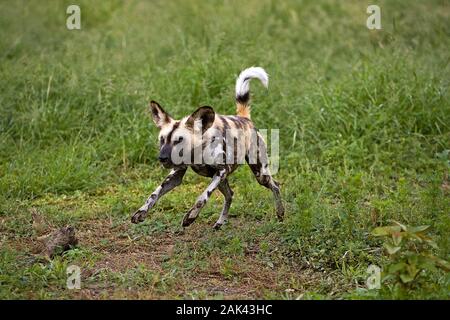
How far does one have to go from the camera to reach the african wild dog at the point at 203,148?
534 cm

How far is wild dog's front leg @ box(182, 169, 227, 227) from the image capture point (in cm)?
531

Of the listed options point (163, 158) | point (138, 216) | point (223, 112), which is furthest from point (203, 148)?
point (223, 112)

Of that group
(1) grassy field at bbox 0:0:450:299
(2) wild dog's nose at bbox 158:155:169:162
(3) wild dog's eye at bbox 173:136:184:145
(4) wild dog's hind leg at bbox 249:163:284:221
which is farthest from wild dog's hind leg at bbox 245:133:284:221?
(2) wild dog's nose at bbox 158:155:169:162

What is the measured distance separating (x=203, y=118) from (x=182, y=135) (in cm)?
19

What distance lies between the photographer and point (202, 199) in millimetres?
5367

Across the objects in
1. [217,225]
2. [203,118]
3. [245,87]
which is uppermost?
[245,87]

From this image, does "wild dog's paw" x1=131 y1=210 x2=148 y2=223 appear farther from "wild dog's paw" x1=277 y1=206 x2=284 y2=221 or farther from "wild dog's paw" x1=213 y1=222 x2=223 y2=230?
"wild dog's paw" x1=277 y1=206 x2=284 y2=221

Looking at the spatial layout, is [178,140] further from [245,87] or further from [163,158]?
[245,87]

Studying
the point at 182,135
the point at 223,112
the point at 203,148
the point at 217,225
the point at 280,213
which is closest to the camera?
the point at 182,135

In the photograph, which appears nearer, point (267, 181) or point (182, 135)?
point (182, 135)

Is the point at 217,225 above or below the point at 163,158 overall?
below

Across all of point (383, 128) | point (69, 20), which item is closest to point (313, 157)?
point (383, 128)

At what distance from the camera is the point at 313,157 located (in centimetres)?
727

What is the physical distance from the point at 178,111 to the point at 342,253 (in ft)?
9.01
